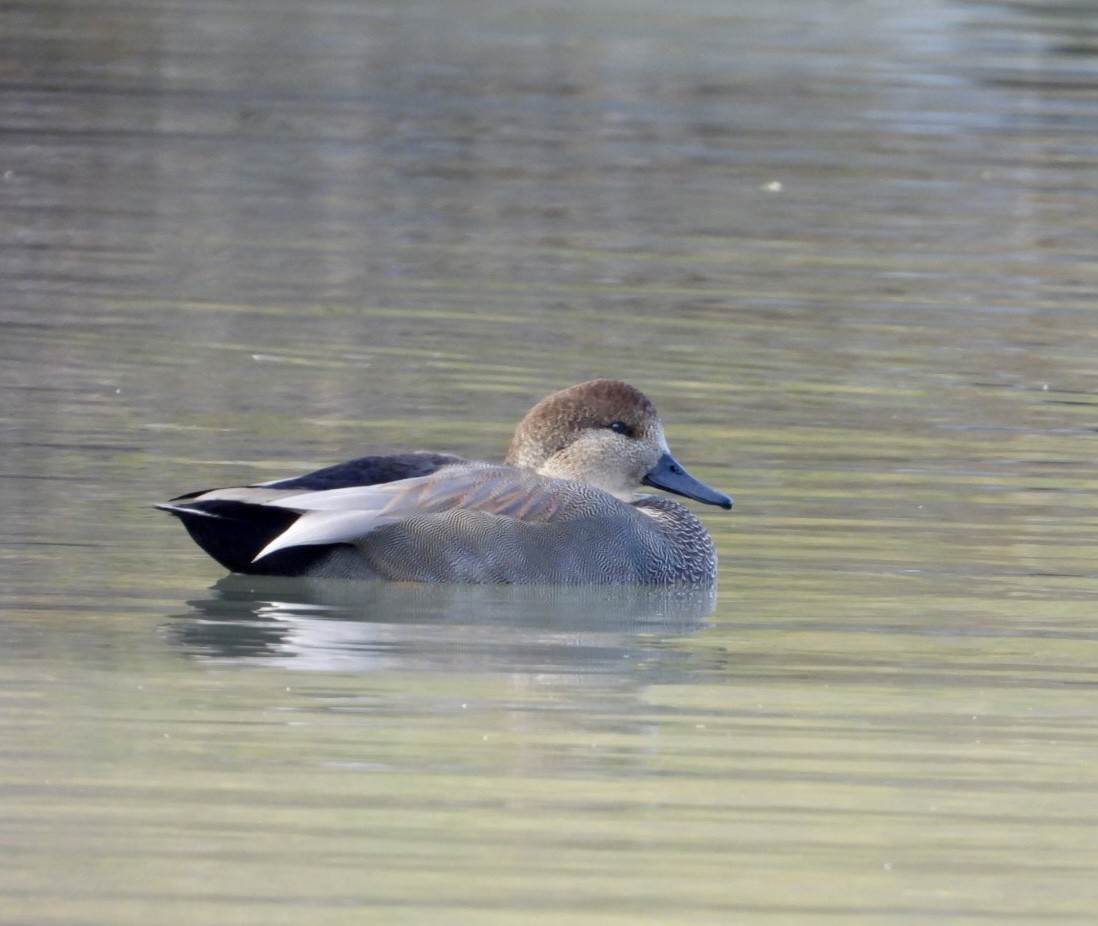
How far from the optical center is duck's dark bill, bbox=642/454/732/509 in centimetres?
888

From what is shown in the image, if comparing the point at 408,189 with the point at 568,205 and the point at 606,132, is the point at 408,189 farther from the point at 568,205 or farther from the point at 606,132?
the point at 606,132

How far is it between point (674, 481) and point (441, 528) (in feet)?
3.49

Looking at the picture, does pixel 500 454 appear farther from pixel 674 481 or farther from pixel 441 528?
pixel 441 528

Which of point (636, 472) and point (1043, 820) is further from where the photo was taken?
point (636, 472)

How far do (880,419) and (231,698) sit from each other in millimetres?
5037

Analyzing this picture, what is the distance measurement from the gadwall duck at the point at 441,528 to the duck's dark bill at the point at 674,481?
92mm

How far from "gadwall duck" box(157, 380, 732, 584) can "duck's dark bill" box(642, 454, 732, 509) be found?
3.6 inches

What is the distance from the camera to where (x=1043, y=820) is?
573 cm

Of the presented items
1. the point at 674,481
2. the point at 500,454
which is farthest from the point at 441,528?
the point at 500,454

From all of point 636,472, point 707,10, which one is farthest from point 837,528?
point 707,10

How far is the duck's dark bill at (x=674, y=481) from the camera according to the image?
888 centimetres

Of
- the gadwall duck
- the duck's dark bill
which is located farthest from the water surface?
the duck's dark bill

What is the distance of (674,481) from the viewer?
8.92 meters

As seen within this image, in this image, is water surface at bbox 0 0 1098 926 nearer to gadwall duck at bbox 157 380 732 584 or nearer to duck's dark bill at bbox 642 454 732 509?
gadwall duck at bbox 157 380 732 584
